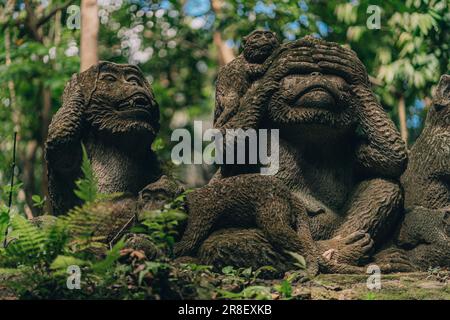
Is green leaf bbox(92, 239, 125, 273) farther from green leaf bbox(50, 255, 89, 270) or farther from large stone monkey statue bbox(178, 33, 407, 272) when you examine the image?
large stone monkey statue bbox(178, 33, 407, 272)

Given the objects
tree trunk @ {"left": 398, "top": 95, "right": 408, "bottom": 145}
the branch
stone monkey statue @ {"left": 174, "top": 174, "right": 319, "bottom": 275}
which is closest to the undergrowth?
stone monkey statue @ {"left": 174, "top": 174, "right": 319, "bottom": 275}

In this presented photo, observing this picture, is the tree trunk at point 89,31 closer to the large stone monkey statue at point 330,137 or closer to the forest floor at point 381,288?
the large stone monkey statue at point 330,137

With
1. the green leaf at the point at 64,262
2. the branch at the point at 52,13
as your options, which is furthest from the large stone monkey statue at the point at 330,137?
the branch at the point at 52,13

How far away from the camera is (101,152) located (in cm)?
961

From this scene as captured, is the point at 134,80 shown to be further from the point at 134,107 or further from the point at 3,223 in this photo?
the point at 3,223

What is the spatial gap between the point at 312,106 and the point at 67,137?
2.29 meters

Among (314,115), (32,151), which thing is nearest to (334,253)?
(314,115)

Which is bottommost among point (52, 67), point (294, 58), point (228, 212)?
point (228, 212)

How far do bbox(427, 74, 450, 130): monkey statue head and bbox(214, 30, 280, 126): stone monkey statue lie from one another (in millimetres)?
1646

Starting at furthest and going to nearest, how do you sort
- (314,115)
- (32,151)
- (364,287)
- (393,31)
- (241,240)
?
(32,151), (393,31), (314,115), (241,240), (364,287)

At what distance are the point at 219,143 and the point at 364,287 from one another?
7.21 ft

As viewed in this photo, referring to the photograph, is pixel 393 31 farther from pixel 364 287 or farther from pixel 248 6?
pixel 364 287

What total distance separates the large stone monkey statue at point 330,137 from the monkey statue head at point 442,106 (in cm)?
49
